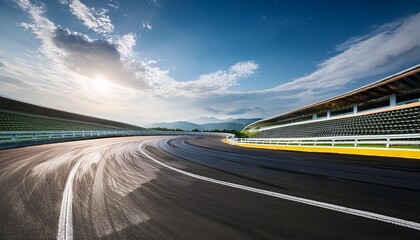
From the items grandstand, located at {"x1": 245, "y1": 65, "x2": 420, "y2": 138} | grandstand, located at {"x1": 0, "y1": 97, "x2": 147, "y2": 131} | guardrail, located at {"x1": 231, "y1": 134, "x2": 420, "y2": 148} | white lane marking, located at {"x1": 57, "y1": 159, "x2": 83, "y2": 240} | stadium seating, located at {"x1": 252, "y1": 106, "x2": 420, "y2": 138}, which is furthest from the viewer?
grandstand, located at {"x1": 0, "y1": 97, "x2": 147, "y2": 131}

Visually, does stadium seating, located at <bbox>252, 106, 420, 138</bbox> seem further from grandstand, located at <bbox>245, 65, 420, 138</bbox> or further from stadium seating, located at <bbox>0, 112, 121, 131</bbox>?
stadium seating, located at <bbox>0, 112, 121, 131</bbox>

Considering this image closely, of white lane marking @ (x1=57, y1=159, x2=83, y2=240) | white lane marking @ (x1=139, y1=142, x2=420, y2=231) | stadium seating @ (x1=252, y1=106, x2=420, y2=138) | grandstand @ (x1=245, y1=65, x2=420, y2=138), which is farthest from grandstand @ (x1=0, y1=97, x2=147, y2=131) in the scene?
grandstand @ (x1=245, y1=65, x2=420, y2=138)

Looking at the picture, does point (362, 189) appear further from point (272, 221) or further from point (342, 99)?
point (342, 99)

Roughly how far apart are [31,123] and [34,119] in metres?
2.04

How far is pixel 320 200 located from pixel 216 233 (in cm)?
226

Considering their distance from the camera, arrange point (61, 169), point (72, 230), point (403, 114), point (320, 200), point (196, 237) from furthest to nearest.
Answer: point (403, 114) < point (61, 169) < point (320, 200) < point (72, 230) < point (196, 237)

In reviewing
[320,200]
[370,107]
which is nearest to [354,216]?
[320,200]

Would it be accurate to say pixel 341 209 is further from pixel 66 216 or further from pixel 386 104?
pixel 386 104

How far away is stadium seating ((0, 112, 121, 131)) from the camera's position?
31656 millimetres

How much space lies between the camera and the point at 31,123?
36812 mm

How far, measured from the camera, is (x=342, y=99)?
1346 inches

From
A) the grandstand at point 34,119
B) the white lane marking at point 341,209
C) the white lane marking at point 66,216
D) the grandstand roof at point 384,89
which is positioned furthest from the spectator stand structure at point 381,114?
the grandstand at point 34,119

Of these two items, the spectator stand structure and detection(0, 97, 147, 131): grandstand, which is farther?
detection(0, 97, 147, 131): grandstand

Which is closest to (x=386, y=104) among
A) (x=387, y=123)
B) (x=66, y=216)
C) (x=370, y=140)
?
(x=387, y=123)
